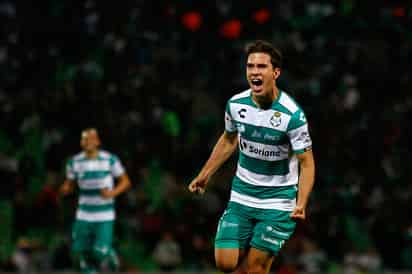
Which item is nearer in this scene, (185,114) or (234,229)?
(234,229)

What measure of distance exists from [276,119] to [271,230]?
0.86 metres

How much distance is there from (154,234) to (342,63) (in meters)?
4.09

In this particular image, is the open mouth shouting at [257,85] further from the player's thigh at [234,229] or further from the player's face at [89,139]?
the player's face at [89,139]

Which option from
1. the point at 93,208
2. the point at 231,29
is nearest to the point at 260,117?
the point at 93,208

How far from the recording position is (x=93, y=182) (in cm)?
1075

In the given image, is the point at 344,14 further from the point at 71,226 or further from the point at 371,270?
the point at 71,226

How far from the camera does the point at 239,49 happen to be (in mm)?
13867

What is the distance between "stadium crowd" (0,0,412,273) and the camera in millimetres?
12438

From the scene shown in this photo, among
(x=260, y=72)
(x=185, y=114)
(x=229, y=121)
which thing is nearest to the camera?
(x=260, y=72)

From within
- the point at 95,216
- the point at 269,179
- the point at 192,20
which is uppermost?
the point at 192,20

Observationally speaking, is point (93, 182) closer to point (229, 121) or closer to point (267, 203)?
point (229, 121)

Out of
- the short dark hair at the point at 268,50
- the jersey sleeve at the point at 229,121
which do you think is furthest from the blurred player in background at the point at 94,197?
the short dark hair at the point at 268,50

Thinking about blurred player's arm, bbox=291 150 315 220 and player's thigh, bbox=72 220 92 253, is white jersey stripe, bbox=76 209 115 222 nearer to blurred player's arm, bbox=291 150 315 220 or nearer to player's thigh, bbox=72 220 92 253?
player's thigh, bbox=72 220 92 253

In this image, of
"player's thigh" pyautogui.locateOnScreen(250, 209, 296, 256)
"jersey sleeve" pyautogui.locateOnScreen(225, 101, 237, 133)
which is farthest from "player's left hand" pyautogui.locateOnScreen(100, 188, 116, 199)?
"player's thigh" pyautogui.locateOnScreen(250, 209, 296, 256)
